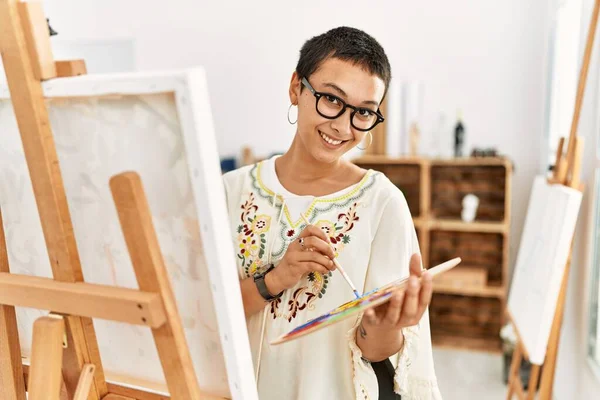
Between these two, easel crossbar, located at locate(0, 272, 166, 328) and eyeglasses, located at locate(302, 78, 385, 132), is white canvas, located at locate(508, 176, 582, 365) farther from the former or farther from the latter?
easel crossbar, located at locate(0, 272, 166, 328)

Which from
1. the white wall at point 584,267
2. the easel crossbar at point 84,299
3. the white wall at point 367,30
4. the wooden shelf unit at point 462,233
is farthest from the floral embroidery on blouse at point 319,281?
the white wall at point 367,30

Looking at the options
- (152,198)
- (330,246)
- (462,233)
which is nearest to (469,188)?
(462,233)

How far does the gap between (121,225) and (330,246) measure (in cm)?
38

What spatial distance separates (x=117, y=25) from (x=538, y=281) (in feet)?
13.0

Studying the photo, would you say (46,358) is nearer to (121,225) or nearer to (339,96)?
(121,225)

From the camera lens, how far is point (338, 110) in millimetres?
1036

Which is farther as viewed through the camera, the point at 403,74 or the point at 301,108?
the point at 403,74

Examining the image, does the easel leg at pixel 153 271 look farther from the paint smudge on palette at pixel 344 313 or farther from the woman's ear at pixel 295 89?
the woman's ear at pixel 295 89

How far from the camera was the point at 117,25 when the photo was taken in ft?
15.2

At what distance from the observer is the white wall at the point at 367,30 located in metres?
3.76

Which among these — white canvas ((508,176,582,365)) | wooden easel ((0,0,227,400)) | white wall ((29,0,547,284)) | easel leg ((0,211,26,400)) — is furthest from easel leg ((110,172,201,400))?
white wall ((29,0,547,284))

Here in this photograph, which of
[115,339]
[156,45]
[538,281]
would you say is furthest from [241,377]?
[156,45]

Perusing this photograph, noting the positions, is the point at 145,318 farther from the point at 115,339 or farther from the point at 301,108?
the point at 301,108

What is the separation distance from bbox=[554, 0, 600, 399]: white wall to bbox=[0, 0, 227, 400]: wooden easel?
5.91 ft
